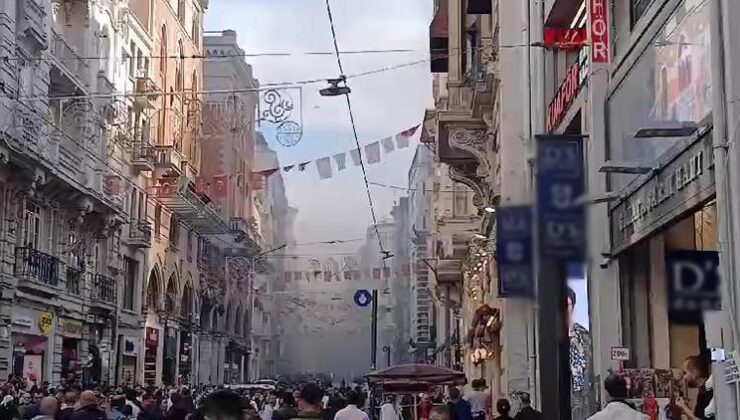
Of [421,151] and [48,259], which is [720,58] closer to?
[48,259]

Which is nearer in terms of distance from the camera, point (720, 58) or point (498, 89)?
point (720, 58)

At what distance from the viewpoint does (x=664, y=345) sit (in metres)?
13.5

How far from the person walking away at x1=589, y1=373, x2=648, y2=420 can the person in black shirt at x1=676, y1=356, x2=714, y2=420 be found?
8.94 feet

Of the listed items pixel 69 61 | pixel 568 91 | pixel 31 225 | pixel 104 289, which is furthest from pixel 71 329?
pixel 568 91

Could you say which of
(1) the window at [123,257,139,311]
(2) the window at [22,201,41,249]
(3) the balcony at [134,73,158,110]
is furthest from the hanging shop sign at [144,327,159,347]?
(2) the window at [22,201,41,249]

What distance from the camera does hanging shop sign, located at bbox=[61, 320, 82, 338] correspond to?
33500 mm

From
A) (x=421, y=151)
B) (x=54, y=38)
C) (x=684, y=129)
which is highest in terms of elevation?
(x=421, y=151)

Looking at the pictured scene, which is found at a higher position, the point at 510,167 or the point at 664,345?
the point at 510,167

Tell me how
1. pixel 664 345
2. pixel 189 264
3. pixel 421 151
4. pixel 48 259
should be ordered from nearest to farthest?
1. pixel 664 345
2. pixel 48 259
3. pixel 189 264
4. pixel 421 151

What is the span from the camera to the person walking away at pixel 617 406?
7227 mm

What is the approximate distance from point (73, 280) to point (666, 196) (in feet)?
83.9

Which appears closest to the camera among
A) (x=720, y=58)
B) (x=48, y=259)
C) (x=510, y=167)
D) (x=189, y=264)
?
(x=720, y=58)

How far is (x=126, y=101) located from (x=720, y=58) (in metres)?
33.3

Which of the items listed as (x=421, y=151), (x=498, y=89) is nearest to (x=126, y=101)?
(x=498, y=89)
